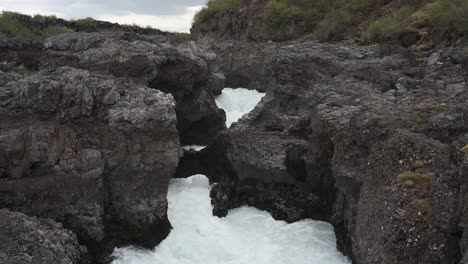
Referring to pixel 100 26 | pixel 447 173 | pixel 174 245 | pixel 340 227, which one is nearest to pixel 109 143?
pixel 174 245

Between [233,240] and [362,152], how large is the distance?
693cm

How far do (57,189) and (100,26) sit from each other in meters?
53.6

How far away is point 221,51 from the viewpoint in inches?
2579

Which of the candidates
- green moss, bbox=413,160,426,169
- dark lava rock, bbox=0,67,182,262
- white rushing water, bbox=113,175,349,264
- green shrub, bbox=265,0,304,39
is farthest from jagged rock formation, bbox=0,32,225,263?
green shrub, bbox=265,0,304,39

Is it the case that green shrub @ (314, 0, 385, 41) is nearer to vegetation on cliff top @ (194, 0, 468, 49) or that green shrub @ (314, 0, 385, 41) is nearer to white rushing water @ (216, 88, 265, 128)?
vegetation on cliff top @ (194, 0, 468, 49)

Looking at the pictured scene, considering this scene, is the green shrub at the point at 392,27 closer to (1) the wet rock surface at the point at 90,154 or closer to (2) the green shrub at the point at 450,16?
(2) the green shrub at the point at 450,16

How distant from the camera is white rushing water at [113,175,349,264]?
65.8 feet

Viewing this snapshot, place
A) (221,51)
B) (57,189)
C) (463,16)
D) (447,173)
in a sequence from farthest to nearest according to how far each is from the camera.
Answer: (221,51) → (463,16) → (57,189) → (447,173)

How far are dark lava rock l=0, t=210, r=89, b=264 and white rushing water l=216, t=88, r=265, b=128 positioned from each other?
23.5m

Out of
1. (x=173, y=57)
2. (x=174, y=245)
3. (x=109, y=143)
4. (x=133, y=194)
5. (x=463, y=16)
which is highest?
(x=463, y=16)

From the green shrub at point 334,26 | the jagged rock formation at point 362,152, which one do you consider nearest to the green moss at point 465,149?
the jagged rock formation at point 362,152

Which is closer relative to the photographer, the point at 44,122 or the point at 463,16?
the point at 44,122

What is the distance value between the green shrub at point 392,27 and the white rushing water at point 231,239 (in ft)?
88.9

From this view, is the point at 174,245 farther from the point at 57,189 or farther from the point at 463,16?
the point at 463,16
